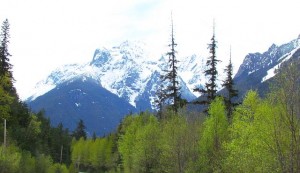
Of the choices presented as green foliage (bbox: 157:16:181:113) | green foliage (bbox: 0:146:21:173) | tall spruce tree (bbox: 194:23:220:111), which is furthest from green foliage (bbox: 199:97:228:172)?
green foliage (bbox: 0:146:21:173)

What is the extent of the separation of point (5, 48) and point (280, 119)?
6082cm

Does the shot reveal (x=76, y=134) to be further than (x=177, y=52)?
Yes

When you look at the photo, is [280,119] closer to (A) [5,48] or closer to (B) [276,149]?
(B) [276,149]

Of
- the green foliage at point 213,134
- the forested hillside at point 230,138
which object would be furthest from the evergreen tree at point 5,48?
the green foliage at point 213,134

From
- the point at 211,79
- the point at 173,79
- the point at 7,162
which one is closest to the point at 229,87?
the point at 211,79

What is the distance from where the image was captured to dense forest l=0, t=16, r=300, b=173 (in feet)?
59.4

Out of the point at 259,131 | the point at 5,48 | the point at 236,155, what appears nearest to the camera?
the point at 259,131

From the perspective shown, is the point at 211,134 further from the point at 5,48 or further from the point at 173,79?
the point at 5,48

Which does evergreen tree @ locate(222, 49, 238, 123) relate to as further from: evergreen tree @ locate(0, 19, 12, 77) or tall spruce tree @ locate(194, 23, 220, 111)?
evergreen tree @ locate(0, 19, 12, 77)

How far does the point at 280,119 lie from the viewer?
18.5 metres

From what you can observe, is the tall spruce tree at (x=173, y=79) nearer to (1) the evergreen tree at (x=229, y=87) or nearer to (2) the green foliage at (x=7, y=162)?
(1) the evergreen tree at (x=229, y=87)

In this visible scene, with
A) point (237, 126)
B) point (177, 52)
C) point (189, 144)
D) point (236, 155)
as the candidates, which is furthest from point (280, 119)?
point (177, 52)

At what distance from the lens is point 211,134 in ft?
126

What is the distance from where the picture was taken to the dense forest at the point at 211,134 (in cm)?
1811
